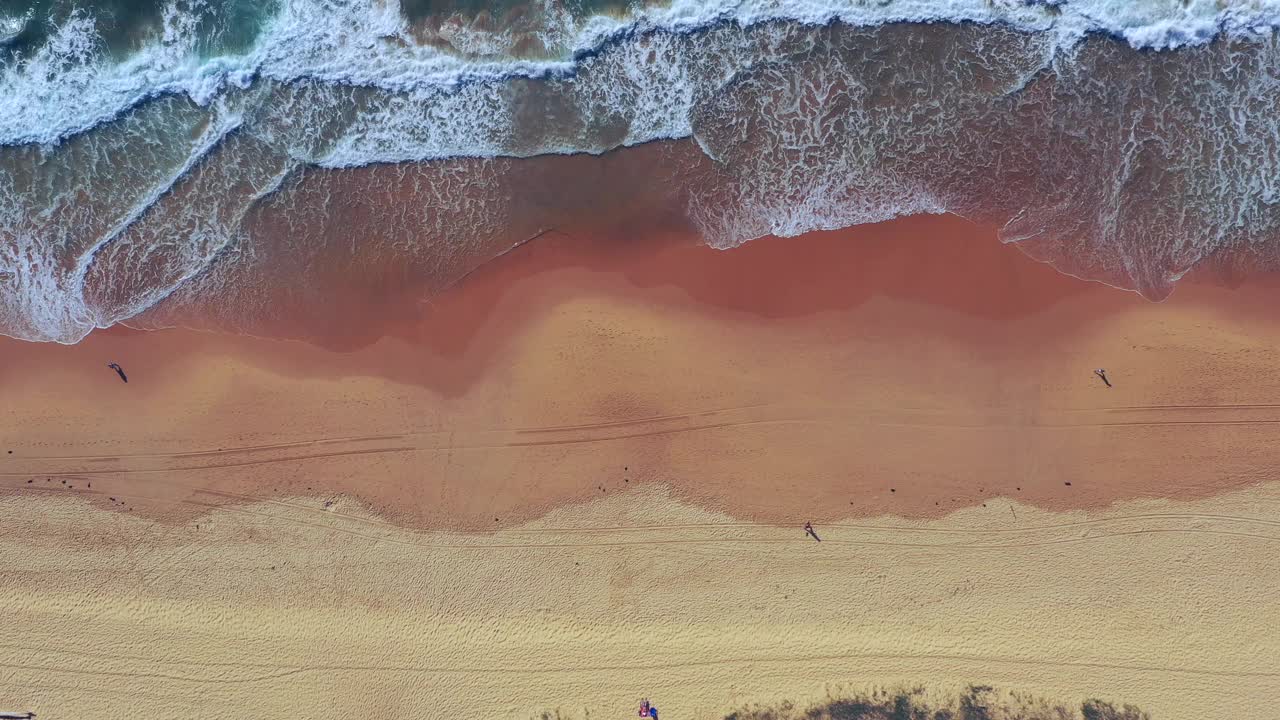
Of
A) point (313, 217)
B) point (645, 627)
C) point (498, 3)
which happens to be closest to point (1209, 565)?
point (645, 627)

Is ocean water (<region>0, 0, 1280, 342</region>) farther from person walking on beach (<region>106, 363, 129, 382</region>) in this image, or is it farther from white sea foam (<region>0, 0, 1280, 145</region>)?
person walking on beach (<region>106, 363, 129, 382</region>)

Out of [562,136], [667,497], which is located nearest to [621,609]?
[667,497]

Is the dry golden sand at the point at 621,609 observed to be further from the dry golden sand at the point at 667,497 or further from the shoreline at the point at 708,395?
the shoreline at the point at 708,395

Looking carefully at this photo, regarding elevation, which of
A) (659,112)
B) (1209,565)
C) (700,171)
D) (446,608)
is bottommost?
(1209,565)

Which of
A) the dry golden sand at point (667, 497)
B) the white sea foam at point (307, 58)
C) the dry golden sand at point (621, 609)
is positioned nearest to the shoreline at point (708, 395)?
the dry golden sand at point (667, 497)

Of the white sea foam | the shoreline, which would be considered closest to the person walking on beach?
the shoreline

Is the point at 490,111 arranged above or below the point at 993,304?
above

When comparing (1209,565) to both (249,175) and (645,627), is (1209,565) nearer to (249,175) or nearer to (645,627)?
(645,627)
